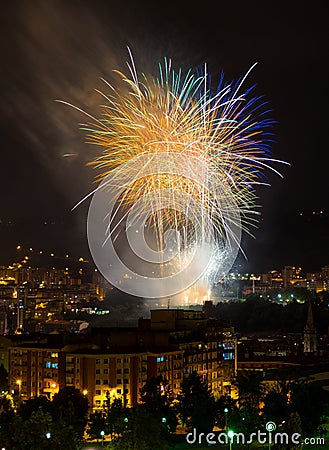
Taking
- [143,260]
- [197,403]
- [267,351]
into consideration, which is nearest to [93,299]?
[143,260]

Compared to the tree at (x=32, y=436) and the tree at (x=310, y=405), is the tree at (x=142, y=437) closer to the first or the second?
the tree at (x=32, y=436)

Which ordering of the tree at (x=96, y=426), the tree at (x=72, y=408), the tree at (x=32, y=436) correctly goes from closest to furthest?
the tree at (x=32, y=436)
the tree at (x=72, y=408)
the tree at (x=96, y=426)

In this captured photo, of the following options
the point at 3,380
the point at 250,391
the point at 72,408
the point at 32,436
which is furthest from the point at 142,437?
the point at 3,380

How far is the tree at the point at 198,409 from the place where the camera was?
14484mm

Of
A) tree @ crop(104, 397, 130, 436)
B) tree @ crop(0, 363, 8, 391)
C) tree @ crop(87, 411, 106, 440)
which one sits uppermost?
tree @ crop(0, 363, 8, 391)

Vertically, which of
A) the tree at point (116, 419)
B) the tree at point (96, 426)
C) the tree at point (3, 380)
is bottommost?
the tree at point (96, 426)

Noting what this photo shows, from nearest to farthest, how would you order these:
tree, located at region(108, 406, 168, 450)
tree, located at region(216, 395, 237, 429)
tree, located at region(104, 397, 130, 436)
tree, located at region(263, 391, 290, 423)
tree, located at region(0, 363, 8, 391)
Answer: tree, located at region(108, 406, 168, 450), tree, located at region(104, 397, 130, 436), tree, located at region(263, 391, 290, 423), tree, located at region(216, 395, 237, 429), tree, located at region(0, 363, 8, 391)

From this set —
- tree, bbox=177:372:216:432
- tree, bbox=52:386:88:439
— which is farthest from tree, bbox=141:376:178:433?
tree, bbox=52:386:88:439

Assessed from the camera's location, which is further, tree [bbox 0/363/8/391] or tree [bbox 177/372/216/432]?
tree [bbox 0/363/8/391]

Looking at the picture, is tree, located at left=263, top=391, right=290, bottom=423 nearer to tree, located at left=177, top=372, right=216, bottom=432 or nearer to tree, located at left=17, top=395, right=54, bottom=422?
tree, located at left=177, top=372, right=216, bottom=432

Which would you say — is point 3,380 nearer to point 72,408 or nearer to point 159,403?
point 72,408

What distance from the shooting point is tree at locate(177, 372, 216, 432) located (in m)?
14.5

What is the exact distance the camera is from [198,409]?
14.6 m

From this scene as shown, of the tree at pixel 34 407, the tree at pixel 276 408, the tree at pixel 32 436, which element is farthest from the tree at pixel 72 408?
the tree at pixel 276 408
